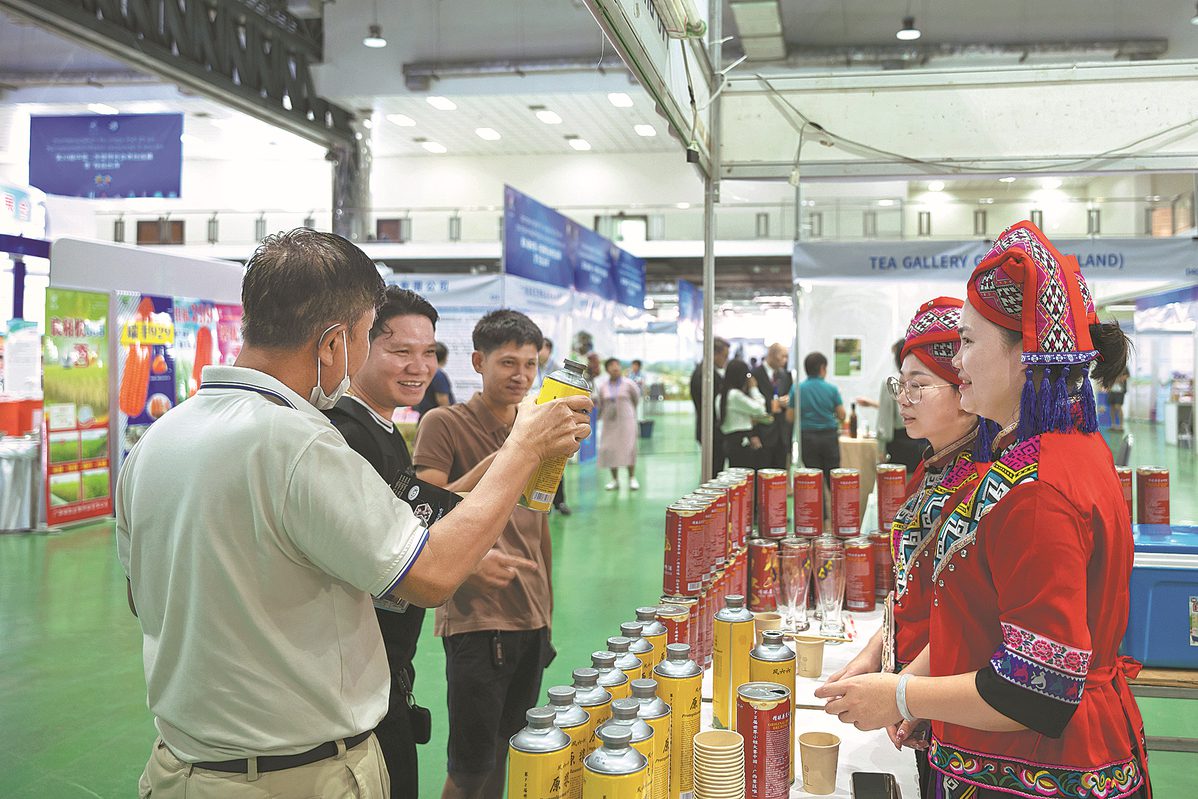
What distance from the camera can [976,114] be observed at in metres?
3.40

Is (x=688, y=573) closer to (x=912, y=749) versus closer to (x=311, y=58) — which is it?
(x=912, y=749)

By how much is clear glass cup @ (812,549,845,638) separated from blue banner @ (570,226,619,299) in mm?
7056

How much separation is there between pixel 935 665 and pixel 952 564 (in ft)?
0.51

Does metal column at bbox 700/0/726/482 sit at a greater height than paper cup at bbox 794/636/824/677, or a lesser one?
greater

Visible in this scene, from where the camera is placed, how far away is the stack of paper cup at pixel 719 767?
51.3 inches

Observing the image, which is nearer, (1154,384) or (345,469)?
(345,469)

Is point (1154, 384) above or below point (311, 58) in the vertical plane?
below

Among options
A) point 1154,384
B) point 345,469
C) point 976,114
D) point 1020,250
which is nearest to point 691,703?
point 345,469

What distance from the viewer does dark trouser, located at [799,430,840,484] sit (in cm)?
783

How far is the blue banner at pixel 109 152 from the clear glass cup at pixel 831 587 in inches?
297

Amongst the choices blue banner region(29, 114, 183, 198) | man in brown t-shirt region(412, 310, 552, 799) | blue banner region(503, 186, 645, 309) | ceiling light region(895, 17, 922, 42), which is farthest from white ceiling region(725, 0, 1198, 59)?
man in brown t-shirt region(412, 310, 552, 799)

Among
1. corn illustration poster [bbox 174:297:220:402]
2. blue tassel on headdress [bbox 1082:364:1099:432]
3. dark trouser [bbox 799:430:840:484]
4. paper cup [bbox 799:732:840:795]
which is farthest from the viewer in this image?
corn illustration poster [bbox 174:297:220:402]

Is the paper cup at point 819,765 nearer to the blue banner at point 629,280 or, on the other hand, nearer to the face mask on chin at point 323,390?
the face mask on chin at point 323,390

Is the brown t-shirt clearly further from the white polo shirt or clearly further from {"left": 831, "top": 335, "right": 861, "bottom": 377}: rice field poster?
{"left": 831, "top": 335, "right": 861, "bottom": 377}: rice field poster
